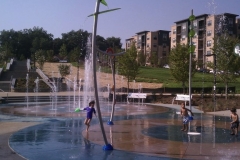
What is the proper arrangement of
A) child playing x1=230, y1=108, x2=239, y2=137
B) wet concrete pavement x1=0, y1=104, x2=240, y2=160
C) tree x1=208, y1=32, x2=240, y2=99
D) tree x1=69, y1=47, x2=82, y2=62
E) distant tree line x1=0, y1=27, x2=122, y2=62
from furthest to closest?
1. distant tree line x1=0, y1=27, x2=122, y2=62
2. tree x1=69, y1=47, x2=82, y2=62
3. tree x1=208, y1=32, x2=240, y2=99
4. child playing x1=230, y1=108, x2=239, y2=137
5. wet concrete pavement x1=0, y1=104, x2=240, y2=160

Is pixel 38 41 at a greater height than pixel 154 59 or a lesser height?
greater

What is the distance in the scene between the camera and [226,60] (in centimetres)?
2662

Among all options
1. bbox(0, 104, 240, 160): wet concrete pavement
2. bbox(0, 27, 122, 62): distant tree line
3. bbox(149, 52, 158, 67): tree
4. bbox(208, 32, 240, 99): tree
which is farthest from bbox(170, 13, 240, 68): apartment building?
bbox(0, 104, 240, 160): wet concrete pavement

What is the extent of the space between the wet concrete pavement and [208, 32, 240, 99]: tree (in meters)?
11.8

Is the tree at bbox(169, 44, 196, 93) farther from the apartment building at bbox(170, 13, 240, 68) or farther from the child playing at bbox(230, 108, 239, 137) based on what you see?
the apartment building at bbox(170, 13, 240, 68)

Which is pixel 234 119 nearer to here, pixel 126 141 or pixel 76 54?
pixel 126 141

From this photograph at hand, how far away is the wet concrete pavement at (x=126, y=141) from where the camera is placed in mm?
9219

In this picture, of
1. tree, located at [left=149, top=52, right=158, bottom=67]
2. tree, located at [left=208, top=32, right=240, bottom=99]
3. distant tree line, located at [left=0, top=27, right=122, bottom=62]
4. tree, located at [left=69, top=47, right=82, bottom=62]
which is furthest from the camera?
distant tree line, located at [left=0, top=27, right=122, bottom=62]

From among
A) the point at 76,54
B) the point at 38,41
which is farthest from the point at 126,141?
the point at 38,41

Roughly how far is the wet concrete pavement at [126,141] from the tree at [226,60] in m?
11.8

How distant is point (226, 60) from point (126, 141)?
58.8 ft

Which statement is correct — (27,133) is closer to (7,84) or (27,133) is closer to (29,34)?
(7,84)

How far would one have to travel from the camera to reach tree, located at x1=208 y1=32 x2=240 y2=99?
26.6 metres

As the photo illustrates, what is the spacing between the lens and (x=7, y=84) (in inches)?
1592
